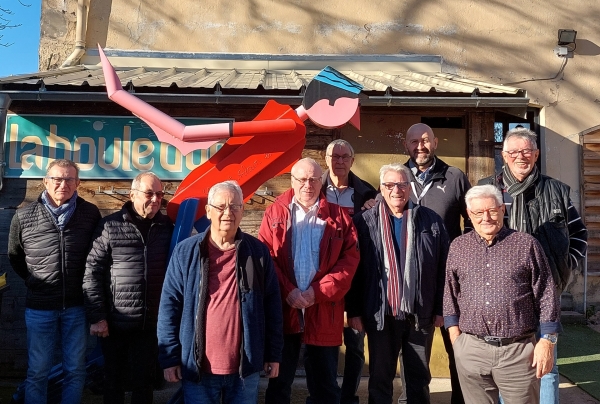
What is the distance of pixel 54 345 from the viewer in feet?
12.5

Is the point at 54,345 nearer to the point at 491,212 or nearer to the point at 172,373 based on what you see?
the point at 172,373

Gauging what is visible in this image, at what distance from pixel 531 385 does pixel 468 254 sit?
735mm

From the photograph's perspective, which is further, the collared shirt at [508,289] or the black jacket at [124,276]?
the black jacket at [124,276]

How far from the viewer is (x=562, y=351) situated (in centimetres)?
599

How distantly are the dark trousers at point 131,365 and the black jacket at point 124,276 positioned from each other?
4.4 inches

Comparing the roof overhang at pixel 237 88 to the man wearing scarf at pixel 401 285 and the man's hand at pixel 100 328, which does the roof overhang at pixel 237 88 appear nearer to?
the man wearing scarf at pixel 401 285

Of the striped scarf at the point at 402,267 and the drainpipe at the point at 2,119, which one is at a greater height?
the drainpipe at the point at 2,119

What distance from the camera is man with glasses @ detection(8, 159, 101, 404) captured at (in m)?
3.68

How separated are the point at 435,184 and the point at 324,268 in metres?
1.06

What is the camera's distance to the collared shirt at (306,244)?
11.1ft

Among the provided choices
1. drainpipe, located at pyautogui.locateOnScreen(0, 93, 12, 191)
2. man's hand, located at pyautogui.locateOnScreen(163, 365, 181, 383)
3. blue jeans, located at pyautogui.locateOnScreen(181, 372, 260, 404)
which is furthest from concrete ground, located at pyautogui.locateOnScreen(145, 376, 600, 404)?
drainpipe, located at pyautogui.locateOnScreen(0, 93, 12, 191)

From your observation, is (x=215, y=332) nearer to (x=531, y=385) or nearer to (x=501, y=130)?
(x=531, y=385)

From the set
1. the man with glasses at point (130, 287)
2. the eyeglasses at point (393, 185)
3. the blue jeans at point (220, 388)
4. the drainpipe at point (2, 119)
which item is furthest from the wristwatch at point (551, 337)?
the drainpipe at point (2, 119)

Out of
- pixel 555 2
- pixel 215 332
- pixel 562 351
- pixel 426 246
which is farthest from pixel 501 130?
pixel 215 332
